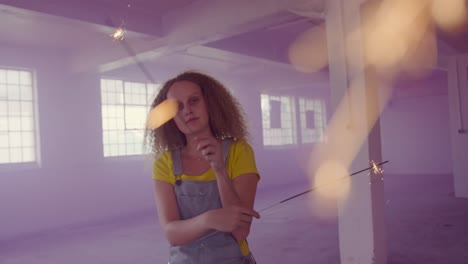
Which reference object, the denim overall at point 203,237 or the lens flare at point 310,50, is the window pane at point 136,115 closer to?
the lens flare at point 310,50

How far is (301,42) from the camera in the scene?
7379 millimetres

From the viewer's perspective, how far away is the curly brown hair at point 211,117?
1.21 meters

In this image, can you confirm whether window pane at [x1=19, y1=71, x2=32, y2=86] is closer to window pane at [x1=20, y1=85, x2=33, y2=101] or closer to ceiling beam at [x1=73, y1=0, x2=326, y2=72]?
window pane at [x1=20, y1=85, x2=33, y2=101]

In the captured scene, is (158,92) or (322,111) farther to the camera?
(322,111)

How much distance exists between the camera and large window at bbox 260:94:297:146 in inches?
469

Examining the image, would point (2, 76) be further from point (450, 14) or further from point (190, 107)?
point (450, 14)

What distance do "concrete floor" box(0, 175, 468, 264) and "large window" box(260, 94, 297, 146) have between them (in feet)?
14.6

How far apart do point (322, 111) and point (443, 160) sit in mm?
4167

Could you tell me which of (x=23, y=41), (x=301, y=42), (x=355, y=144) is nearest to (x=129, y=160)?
(x=23, y=41)

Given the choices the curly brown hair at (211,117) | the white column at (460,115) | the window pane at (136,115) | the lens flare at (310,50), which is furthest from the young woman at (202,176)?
the white column at (460,115)

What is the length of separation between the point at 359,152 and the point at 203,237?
9.09ft

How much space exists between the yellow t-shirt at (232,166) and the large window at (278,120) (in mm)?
10453

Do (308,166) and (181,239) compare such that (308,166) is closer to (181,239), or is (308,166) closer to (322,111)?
(322,111)

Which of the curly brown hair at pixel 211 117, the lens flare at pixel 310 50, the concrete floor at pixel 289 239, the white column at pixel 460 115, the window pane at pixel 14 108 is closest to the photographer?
the curly brown hair at pixel 211 117
